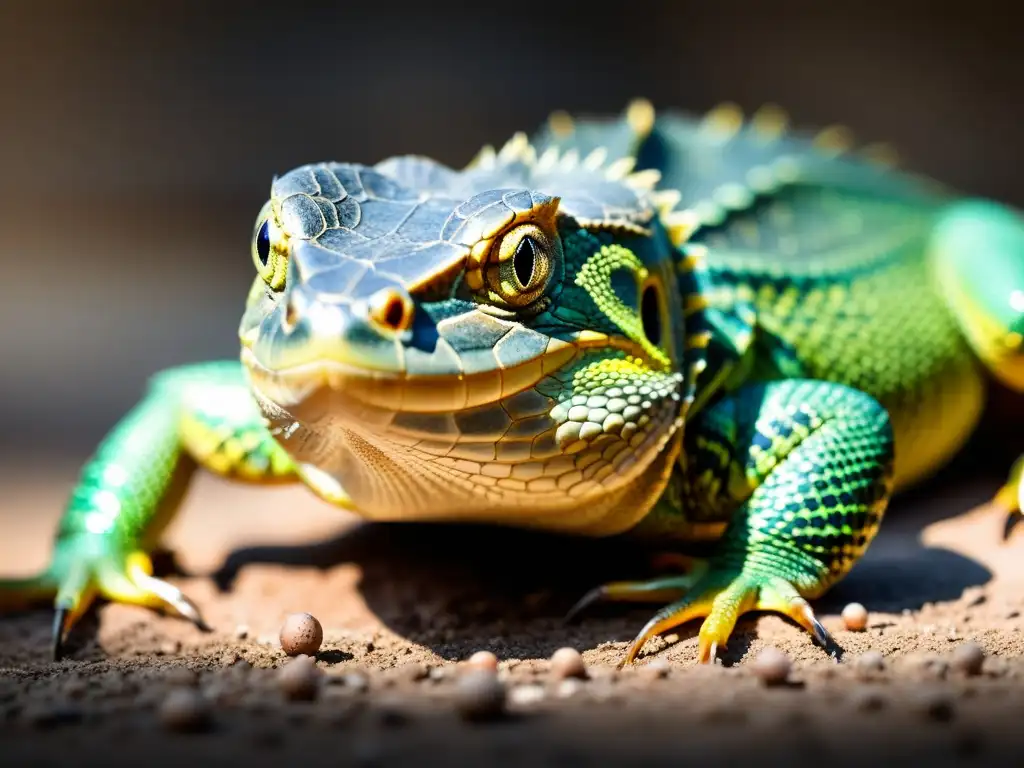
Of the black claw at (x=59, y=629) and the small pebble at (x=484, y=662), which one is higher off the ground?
the small pebble at (x=484, y=662)

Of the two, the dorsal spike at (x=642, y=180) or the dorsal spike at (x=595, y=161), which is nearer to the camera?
the dorsal spike at (x=642, y=180)

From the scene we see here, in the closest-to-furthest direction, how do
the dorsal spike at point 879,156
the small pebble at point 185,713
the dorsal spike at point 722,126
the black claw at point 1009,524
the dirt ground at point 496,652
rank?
the dirt ground at point 496,652
the small pebble at point 185,713
the black claw at point 1009,524
the dorsal spike at point 722,126
the dorsal spike at point 879,156

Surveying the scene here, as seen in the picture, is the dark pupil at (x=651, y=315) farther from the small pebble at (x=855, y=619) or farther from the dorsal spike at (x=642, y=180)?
the small pebble at (x=855, y=619)

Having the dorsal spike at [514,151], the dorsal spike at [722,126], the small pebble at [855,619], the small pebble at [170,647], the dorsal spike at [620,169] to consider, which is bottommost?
the small pebble at [170,647]

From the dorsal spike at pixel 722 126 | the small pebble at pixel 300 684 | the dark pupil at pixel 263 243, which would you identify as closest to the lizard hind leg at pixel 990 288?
the dorsal spike at pixel 722 126

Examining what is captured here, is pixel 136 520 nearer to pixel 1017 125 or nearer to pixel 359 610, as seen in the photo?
pixel 359 610

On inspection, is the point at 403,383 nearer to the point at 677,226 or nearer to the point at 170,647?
the point at 170,647

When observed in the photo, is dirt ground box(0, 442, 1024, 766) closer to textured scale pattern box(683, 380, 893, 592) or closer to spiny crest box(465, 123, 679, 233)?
textured scale pattern box(683, 380, 893, 592)
